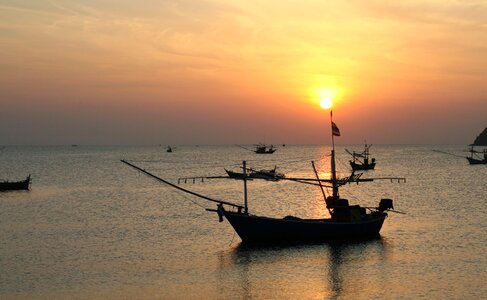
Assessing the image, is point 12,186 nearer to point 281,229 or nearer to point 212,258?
point 281,229

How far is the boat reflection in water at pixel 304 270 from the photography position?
95.6 feet

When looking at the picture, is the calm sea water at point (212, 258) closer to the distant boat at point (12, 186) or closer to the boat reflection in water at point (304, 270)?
the boat reflection in water at point (304, 270)

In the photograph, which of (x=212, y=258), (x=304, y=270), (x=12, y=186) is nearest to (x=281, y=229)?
(x=212, y=258)

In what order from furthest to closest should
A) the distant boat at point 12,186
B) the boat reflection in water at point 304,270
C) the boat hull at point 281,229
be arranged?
the distant boat at point 12,186 < the boat hull at point 281,229 < the boat reflection in water at point 304,270

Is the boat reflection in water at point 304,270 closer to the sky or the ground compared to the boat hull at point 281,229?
closer to the ground

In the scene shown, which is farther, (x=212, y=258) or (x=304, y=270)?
(x=212, y=258)

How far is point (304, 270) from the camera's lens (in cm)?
3334

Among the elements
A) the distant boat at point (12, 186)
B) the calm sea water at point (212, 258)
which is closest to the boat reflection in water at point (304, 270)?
the calm sea water at point (212, 258)

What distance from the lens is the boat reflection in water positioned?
29.1m

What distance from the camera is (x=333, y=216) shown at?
1658 inches

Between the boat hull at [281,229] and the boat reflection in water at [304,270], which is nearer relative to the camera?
the boat reflection in water at [304,270]

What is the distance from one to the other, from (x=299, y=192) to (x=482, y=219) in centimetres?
3480

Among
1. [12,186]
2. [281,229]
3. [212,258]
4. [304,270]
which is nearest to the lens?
Answer: [304,270]

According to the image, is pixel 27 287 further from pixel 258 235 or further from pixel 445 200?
pixel 445 200
